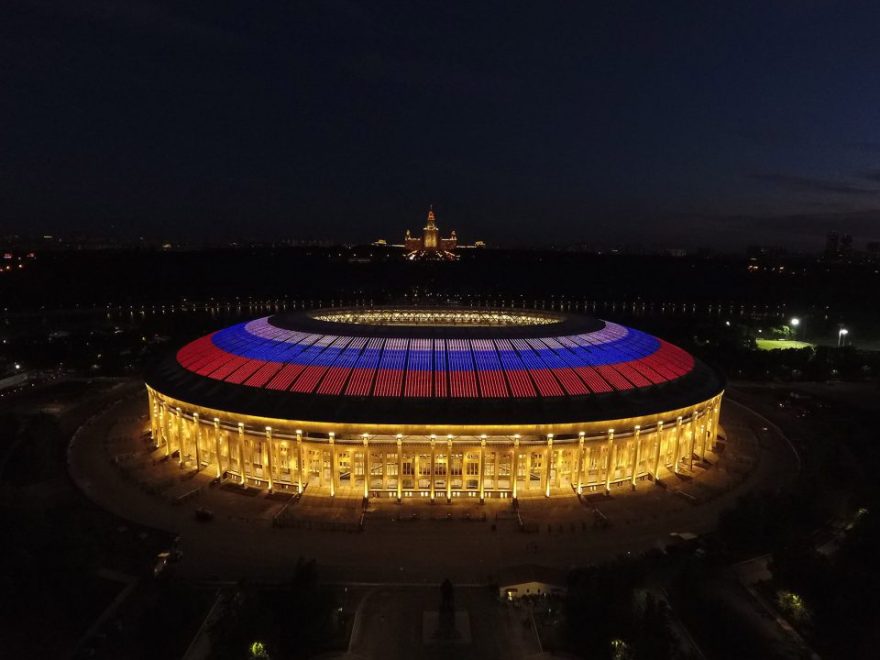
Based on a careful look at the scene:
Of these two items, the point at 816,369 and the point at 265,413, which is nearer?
the point at 265,413

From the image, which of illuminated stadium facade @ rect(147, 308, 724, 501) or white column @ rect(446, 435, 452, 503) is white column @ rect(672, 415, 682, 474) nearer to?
illuminated stadium facade @ rect(147, 308, 724, 501)

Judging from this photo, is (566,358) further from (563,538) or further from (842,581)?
(842,581)

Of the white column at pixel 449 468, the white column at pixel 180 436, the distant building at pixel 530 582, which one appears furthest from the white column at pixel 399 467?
the white column at pixel 180 436

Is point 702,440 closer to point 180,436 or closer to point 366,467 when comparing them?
point 366,467

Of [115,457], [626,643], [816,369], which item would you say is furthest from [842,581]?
[816,369]

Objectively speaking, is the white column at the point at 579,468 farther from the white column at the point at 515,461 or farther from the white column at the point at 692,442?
the white column at the point at 692,442

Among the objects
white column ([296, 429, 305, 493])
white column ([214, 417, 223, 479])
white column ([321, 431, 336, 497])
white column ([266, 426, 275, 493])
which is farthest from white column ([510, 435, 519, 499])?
white column ([214, 417, 223, 479])
